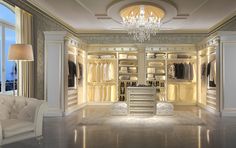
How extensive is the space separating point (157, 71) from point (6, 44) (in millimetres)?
6225

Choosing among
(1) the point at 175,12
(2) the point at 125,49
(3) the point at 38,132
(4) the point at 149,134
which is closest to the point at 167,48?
(2) the point at 125,49

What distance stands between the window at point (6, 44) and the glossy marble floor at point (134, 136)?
134cm

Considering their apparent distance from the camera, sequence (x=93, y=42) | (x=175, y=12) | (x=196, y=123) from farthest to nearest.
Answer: (x=93, y=42)
(x=175, y=12)
(x=196, y=123)

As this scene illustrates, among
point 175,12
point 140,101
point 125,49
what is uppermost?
point 175,12

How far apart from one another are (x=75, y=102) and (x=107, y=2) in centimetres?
351

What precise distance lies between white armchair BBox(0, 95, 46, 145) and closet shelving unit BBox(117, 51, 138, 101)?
6.42 m

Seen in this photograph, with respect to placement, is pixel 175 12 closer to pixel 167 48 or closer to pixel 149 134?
pixel 167 48

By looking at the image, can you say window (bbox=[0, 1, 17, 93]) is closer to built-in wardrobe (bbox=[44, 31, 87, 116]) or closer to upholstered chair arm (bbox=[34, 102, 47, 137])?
built-in wardrobe (bbox=[44, 31, 87, 116])

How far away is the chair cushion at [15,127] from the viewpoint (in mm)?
3943

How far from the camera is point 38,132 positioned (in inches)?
176

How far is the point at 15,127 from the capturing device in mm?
4051

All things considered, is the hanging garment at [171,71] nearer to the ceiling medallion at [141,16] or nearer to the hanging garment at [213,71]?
the hanging garment at [213,71]

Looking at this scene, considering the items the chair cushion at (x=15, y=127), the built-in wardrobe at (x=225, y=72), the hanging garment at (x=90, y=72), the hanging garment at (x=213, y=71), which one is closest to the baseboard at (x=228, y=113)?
the built-in wardrobe at (x=225, y=72)

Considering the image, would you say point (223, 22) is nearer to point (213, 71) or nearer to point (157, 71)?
point (213, 71)
